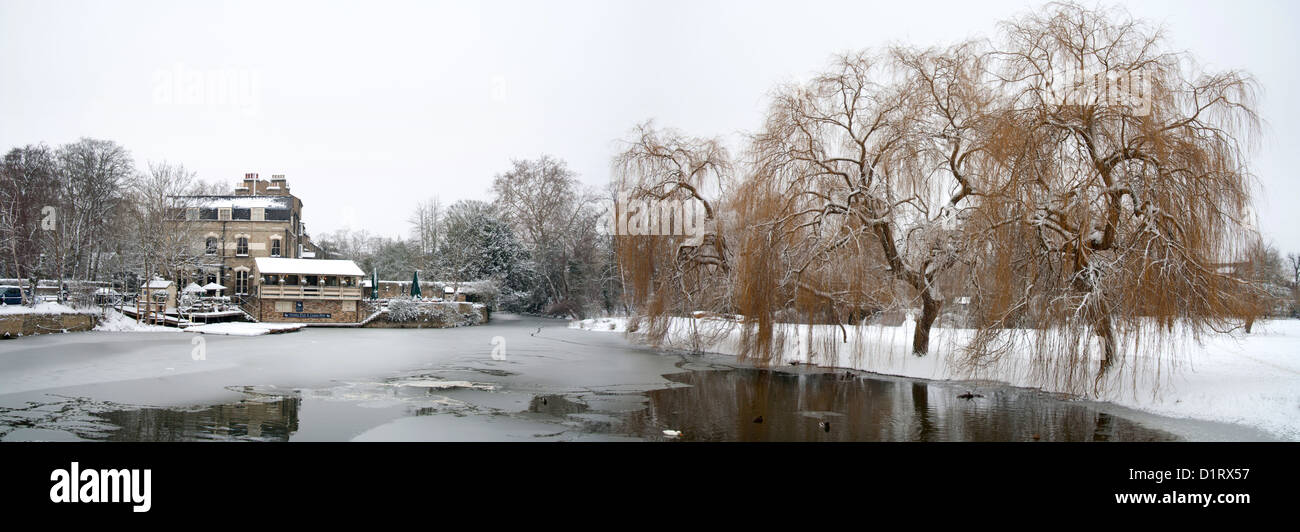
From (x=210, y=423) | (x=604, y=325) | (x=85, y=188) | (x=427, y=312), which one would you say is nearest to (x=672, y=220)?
(x=210, y=423)

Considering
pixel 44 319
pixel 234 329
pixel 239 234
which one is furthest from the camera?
pixel 239 234

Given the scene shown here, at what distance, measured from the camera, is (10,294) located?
96.9 feet

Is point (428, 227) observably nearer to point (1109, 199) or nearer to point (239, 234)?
point (239, 234)

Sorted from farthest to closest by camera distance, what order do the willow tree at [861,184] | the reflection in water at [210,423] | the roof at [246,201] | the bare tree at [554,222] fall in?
the roof at [246,201] < the bare tree at [554,222] < the willow tree at [861,184] < the reflection in water at [210,423]

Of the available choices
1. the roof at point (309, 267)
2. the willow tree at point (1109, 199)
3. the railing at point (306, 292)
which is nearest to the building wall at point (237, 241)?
the roof at point (309, 267)

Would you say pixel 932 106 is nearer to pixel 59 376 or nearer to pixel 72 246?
pixel 59 376

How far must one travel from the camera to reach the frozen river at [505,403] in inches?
358

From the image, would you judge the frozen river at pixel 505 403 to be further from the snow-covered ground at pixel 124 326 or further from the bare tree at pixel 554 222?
the bare tree at pixel 554 222

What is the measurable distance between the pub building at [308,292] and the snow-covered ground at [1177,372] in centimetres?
2684

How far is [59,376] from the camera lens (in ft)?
45.4

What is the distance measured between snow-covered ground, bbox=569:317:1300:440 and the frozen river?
0.54 metres

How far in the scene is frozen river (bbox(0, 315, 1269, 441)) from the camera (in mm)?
9086

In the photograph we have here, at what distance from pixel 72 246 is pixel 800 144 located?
112ft

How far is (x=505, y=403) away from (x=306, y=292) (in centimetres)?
3463
